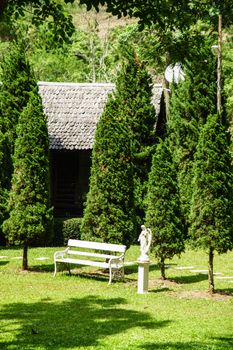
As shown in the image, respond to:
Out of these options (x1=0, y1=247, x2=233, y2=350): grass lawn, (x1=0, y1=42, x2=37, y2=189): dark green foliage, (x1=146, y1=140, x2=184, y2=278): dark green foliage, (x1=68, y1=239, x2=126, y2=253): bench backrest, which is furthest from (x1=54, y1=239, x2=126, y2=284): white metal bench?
(x1=0, y1=42, x2=37, y2=189): dark green foliage

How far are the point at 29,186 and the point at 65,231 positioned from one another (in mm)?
5354

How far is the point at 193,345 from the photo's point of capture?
10.0 metres

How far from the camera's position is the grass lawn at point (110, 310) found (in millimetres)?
10570

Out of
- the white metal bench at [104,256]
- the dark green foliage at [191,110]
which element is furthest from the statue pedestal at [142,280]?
the dark green foliage at [191,110]

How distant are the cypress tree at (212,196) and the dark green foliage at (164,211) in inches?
47.5

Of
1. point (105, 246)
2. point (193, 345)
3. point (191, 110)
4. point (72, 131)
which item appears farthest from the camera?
point (72, 131)

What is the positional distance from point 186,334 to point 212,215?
5.28 m

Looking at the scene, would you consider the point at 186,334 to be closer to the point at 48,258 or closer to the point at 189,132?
the point at 48,258

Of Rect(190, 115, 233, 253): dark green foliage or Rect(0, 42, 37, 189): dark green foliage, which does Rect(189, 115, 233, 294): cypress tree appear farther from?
Rect(0, 42, 37, 189): dark green foliage

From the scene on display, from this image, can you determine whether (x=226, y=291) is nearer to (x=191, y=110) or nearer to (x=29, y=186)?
(x=29, y=186)

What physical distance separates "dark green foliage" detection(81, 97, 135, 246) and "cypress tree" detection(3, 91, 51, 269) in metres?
1.36

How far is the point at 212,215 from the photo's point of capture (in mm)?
16031

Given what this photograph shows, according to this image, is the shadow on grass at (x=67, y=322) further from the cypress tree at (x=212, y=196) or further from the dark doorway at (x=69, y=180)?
the dark doorway at (x=69, y=180)

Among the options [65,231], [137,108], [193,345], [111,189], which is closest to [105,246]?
[111,189]
